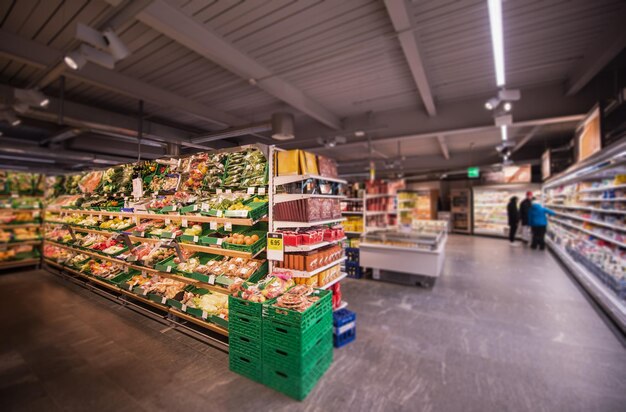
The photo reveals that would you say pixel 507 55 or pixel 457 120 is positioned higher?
pixel 507 55

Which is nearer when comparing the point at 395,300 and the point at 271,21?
the point at 271,21

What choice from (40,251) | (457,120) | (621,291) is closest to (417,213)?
(457,120)

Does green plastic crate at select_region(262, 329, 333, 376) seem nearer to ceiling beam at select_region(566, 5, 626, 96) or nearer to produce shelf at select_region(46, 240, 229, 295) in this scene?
produce shelf at select_region(46, 240, 229, 295)

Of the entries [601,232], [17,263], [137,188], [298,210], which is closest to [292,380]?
[298,210]

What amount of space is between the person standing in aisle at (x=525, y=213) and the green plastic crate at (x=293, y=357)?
11450 mm

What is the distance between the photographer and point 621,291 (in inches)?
155

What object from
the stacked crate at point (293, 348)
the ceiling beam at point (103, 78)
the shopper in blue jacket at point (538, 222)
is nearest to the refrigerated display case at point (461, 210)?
the shopper in blue jacket at point (538, 222)

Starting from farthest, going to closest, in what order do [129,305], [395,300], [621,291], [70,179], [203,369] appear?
[70,179] < [395,300] < [129,305] < [621,291] < [203,369]

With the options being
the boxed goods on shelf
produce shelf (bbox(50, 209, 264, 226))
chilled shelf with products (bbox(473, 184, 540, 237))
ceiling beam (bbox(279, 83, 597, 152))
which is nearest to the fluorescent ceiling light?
ceiling beam (bbox(279, 83, 597, 152))

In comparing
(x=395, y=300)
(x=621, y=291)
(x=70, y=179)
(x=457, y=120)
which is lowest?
(x=395, y=300)

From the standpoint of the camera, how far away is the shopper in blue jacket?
30.5 feet

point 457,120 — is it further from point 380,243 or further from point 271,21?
point 271,21

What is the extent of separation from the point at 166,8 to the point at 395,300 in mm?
5297

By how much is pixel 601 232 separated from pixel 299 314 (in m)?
6.65
